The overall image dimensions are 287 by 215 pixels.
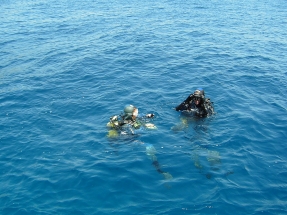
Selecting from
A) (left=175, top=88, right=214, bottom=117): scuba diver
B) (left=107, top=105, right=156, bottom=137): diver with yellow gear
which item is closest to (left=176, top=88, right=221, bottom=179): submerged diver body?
(left=175, top=88, right=214, bottom=117): scuba diver

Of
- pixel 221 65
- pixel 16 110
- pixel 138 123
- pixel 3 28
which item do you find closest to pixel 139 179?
pixel 138 123

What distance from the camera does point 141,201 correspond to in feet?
38.5

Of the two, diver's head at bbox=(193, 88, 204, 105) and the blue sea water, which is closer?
the blue sea water

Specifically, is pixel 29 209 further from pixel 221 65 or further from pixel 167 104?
pixel 221 65

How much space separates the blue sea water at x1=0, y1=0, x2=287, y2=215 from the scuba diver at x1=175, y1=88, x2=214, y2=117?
1.83 ft

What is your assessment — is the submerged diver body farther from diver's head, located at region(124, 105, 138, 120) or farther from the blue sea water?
diver's head, located at region(124, 105, 138, 120)

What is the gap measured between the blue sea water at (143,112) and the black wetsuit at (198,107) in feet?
1.78

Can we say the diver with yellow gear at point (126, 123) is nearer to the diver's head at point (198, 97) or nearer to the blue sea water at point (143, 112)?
the blue sea water at point (143, 112)

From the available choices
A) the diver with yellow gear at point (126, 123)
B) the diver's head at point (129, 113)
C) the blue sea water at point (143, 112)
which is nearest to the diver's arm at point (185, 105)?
the blue sea water at point (143, 112)

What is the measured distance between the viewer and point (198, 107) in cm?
1712

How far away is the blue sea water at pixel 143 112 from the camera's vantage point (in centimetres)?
1212

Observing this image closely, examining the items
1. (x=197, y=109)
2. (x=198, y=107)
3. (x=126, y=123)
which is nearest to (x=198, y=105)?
(x=198, y=107)

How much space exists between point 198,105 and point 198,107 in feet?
0.38

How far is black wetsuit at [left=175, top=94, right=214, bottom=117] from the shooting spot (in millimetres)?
17000
